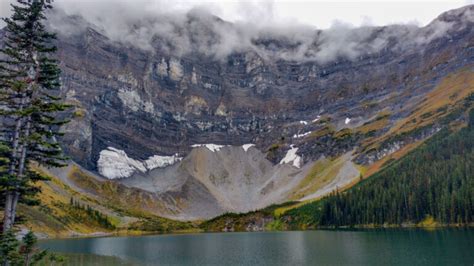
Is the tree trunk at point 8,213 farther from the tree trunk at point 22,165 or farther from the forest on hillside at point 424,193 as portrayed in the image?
the forest on hillside at point 424,193

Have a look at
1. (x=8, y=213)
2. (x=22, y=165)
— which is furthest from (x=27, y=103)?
(x=8, y=213)

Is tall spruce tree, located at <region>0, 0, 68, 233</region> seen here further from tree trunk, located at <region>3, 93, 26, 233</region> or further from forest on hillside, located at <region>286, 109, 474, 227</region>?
forest on hillside, located at <region>286, 109, 474, 227</region>

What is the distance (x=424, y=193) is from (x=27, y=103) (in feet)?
506

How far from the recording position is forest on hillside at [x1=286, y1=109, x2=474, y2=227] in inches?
5649

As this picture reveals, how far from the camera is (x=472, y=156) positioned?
16638 centimetres

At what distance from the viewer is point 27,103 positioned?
31750mm

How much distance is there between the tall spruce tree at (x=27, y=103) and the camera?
29.9m

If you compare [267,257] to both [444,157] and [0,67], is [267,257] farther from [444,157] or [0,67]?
[444,157]

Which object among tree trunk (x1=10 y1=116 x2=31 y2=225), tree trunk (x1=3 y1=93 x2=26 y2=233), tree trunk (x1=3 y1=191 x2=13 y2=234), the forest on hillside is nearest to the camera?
tree trunk (x1=3 y1=191 x2=13 y2=234)

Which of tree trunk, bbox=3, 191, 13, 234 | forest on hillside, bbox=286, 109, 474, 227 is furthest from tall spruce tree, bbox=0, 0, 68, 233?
forest on hillside, bbox=286, 109, 474, 227

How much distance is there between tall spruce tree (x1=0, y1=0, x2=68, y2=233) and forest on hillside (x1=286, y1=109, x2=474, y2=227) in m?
136

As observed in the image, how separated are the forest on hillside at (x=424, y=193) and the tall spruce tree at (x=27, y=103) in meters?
136

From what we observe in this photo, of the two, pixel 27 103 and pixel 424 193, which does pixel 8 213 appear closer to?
pixel 27 103

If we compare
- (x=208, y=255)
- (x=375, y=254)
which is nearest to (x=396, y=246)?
(x=375, y=254)
